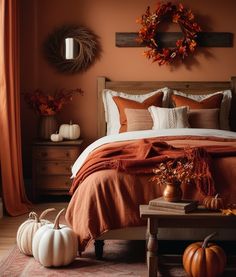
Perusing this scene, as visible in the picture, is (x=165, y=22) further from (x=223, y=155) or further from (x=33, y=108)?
(x=223, y=155)

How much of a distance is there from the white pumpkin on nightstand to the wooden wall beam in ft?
3.42

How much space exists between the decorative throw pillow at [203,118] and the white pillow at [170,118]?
118 mm

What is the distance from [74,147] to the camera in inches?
210

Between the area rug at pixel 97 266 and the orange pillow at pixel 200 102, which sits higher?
the orange pillow at pixel 200 102

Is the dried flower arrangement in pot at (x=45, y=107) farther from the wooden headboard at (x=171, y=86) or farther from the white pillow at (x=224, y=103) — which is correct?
the white pillow at (x=224, y=103)

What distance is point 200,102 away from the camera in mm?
5430

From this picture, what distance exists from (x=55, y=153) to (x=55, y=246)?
2.10 metres

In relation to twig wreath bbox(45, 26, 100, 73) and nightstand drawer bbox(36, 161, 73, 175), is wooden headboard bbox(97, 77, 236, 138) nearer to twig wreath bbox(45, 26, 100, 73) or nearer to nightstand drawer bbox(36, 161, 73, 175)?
twig wreath bbox(45, 26, 100, 73)

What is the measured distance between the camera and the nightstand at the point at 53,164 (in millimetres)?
5324

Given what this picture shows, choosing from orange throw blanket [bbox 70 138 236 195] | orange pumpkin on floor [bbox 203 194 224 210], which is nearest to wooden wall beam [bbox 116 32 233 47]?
orange throw blanket [bbox 70 138 236 195]

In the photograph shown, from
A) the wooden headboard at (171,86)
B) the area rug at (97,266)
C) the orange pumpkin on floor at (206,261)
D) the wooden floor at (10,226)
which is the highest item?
the wooden headboard at (171,86)

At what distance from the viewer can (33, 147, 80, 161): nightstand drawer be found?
5.32m

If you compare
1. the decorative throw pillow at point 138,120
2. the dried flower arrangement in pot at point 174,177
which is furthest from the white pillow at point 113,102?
the dried flower arrangement in pot at point 174,177

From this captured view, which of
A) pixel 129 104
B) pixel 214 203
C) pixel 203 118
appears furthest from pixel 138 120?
pixel 214 203
